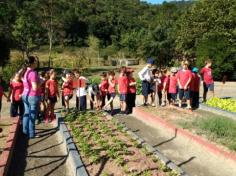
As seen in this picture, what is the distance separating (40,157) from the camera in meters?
9.79

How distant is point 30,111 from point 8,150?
1.51 meters

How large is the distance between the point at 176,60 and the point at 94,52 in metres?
23.6

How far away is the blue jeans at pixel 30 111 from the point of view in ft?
34.8

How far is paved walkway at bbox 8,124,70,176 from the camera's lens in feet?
28.6

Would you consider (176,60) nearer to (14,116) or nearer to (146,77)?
(146,77)

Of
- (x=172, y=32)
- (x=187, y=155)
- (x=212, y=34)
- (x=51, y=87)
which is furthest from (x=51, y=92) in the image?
(x=172, y=32)

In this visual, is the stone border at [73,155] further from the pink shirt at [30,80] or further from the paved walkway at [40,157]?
the pink shirt at [30,80]

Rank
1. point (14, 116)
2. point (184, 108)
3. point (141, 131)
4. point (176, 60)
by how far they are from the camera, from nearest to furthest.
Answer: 1. point (141, 131)
2. point (14, 116)
3. point (184, 108)
4. point (176, 60)

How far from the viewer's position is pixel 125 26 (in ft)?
361

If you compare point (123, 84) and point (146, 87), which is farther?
point (146, 87)

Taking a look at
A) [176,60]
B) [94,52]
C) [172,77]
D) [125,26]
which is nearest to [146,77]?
[172,77]

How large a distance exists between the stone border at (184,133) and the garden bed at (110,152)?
4.67ft

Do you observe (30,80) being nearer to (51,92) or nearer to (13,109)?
(51,92)

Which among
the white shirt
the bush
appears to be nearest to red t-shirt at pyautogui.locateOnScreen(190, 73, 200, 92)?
the white shirt
